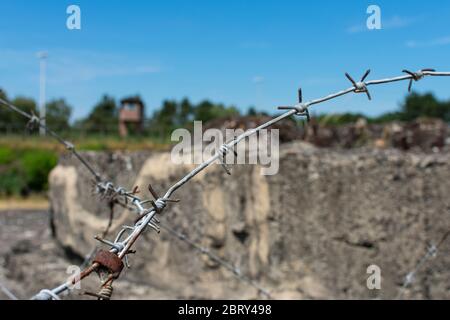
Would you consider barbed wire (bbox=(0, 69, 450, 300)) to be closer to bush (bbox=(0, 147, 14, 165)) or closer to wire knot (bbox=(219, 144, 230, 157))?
wire knot (bbox=(219, 144, 230, 157))

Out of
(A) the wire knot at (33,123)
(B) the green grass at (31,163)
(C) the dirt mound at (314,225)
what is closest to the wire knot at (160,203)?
(A) the wire knot at (33,123)

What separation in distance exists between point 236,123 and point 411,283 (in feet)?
6.17

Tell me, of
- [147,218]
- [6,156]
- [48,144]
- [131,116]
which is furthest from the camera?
[131,116]

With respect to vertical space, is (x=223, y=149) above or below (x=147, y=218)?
above

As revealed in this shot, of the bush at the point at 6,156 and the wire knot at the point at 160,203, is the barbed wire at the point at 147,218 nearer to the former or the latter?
the wire knot at the point at 160,203

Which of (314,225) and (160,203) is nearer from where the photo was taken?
(160,203)

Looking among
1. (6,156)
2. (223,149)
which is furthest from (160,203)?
(6,156)

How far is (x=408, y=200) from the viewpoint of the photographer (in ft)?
10.1

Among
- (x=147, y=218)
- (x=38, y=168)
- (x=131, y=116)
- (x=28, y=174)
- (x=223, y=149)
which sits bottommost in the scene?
(x=28, y=174)

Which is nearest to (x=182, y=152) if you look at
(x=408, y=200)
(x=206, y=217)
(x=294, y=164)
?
(x=206, y=217)

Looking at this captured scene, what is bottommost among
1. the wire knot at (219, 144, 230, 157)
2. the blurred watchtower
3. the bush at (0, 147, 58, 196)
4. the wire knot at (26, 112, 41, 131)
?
the bush at (0, 147, 58, 196)

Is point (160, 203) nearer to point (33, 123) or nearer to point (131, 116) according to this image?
point (33, 123)

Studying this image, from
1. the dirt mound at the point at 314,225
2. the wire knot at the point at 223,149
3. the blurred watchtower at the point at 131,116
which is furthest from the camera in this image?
the blurred watchtower at the point at 131,116

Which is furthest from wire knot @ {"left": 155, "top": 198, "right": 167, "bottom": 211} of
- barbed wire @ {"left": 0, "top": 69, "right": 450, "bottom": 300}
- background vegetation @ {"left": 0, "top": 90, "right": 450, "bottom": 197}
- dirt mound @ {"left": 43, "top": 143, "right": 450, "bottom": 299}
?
background vegetation @ {"left": 0, "top": 90, "right": 450, "bottom": 197}
